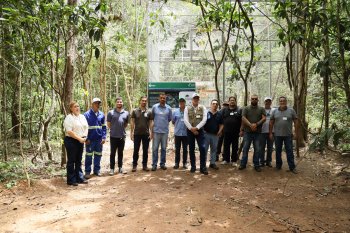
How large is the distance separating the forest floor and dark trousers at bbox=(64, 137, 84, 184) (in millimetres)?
221

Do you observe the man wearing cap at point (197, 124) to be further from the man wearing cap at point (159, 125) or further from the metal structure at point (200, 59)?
the metal structure at point (200, 59)

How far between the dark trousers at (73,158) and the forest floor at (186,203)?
221 mm

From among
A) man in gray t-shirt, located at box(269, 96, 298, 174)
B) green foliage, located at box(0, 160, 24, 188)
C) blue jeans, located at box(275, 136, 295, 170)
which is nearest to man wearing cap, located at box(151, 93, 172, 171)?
man in gray t-shirt, located at box(269, 96, 298, 174)

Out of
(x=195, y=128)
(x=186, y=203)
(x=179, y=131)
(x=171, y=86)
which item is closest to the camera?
(x=186, y=203)

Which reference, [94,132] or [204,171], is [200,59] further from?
[94,132]

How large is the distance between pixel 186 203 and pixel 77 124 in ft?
8.32

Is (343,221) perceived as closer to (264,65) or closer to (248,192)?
(248,192)

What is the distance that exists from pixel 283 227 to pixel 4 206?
161 inches

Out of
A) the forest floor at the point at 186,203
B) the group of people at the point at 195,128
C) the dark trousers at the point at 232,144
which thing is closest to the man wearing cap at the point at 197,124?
the group of people at the point at 195,128

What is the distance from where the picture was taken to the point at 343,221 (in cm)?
459

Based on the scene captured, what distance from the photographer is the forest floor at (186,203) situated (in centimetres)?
418

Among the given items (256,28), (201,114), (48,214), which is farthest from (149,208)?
(256,28)

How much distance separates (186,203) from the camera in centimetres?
492

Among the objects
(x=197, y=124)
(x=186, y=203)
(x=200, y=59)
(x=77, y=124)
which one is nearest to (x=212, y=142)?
(x=197, y=124)
